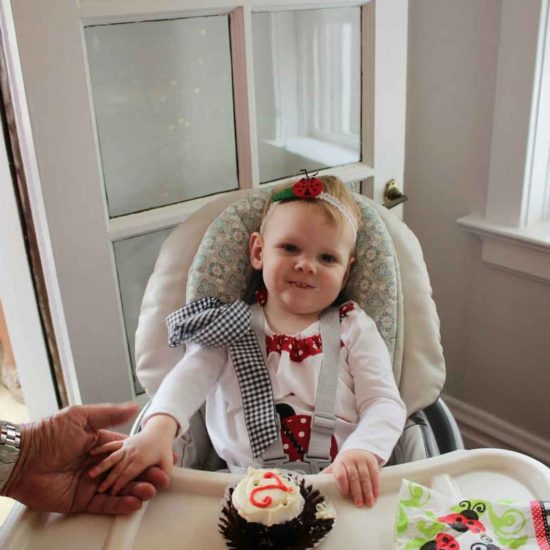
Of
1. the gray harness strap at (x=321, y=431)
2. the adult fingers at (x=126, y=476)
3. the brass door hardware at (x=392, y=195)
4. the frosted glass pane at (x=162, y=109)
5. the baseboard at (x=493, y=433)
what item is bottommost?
the baseboard at (x=493, y=433)

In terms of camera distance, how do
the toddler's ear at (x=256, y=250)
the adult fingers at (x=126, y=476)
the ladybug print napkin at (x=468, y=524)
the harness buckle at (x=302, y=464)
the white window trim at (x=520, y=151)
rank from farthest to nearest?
1. the white window trim at (x=520, y=151)
2. the toddler's ear at (x=256, y=250)
3. the harness buckle at (x=302, y=464)
4. the adult fingers at (x=126, y=476)
5. the ladybug print napkin at (x=468, y=524)

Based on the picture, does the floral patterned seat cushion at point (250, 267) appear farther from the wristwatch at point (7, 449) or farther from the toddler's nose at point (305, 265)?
the wristwatch at point (7, 449)

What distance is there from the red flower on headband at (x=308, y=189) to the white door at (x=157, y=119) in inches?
11.3

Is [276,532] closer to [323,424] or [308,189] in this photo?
[323,424]

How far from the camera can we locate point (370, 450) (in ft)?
3.32

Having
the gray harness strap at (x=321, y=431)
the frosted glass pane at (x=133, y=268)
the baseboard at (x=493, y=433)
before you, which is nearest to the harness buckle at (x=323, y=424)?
the gray harness strap at (x=321, y=431)

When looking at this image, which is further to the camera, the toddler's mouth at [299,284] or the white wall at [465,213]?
the white wall at [465,213]

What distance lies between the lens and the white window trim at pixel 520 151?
160 centimetres

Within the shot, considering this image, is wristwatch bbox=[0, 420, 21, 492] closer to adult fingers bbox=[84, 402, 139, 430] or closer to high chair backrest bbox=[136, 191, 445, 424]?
adult fingers bbox=[84, 402, 139, 430]

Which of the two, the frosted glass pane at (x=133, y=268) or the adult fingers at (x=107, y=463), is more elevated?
the frosted glass pane at (x=133, y=268)

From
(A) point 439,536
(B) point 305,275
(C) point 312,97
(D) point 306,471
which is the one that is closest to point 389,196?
(C) point 312,97

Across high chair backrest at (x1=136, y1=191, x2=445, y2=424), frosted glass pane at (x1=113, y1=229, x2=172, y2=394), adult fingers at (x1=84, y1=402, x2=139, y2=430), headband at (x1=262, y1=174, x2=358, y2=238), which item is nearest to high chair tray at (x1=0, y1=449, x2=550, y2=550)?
adult fingers at (x1=84, y1=402, x2=139, y2=430)

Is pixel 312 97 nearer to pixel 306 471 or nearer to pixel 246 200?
pixel 246 200

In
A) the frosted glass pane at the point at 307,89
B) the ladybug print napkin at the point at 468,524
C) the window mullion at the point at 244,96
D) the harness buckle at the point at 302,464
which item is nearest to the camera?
the ladybug print napkin at the point at 468,524
